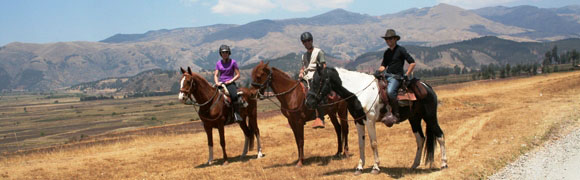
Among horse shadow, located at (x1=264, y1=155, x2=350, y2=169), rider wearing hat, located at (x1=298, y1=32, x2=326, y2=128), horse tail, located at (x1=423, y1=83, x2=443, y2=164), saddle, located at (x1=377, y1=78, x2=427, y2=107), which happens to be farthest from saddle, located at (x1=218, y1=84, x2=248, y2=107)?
horse tail, located at (x1=423, y1=83, x2=443, y2=164)

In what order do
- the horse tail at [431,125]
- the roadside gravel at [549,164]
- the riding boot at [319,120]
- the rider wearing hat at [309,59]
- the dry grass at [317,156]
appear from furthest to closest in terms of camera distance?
the riding boot at [319,120] < the rider wearing hat at [309,59] < the dry grass at [317,156] < the horse tail at [431,125] < the roadside gravel at [549,164]

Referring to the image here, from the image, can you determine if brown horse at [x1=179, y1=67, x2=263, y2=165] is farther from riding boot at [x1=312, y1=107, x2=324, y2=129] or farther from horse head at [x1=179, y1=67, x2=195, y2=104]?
riding boot at [x1=312, y1=107, x2=324, y2=129]

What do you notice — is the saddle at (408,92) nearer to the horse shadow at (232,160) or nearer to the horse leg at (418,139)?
the horse leg at (418,139)

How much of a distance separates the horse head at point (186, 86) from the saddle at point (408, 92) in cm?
611

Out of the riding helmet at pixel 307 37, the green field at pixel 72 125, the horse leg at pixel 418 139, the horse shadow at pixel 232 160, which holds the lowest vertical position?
the green field at pixel 72 125

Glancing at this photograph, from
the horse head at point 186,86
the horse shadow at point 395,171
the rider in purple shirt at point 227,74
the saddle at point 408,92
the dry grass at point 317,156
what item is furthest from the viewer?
the rider in purple shirt at point 227,74

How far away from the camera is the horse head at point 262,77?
41.2 ft

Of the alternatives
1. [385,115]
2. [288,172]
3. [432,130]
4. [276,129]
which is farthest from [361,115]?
[276,129]

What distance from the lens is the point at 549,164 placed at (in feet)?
34.7

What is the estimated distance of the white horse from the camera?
10.6m

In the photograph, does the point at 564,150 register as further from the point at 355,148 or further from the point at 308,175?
the point at 308,175

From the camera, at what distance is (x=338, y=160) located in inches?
527

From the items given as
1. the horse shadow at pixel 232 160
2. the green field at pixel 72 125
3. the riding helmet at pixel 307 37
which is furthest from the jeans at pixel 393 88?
the green field at pixel 72 125

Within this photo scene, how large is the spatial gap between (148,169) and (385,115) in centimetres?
862
